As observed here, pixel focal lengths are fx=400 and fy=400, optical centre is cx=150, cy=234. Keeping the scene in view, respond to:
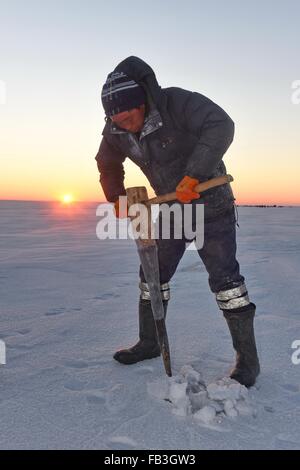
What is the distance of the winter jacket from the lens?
2010 millimetres

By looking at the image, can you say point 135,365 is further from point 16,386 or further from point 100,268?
A: point 100,268

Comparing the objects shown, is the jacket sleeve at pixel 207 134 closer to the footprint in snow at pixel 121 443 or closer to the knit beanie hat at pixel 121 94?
the knit beanie hat at pixel 121 94

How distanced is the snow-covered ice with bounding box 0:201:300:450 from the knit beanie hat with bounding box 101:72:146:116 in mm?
1407

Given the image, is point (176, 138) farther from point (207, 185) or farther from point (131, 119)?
point (207, 185)

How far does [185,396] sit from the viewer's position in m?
1.85

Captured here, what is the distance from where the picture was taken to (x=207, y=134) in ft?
6.58

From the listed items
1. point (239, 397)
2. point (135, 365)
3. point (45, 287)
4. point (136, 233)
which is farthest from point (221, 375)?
point (45, 287)

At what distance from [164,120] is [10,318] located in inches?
80.0

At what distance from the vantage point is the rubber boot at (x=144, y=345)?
2414 mm

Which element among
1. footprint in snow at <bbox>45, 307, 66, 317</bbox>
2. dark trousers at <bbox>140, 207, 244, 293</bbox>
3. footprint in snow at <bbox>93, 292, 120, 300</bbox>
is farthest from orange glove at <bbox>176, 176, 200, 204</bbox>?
footprint in snow at <bbox>93, 292, 120, 300</bbox>

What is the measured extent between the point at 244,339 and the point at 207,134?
1128 millimetres

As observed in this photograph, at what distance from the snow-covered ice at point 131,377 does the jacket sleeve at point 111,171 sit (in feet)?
3.38

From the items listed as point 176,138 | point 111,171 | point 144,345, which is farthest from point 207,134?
point 144,345

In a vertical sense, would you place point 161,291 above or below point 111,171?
below
